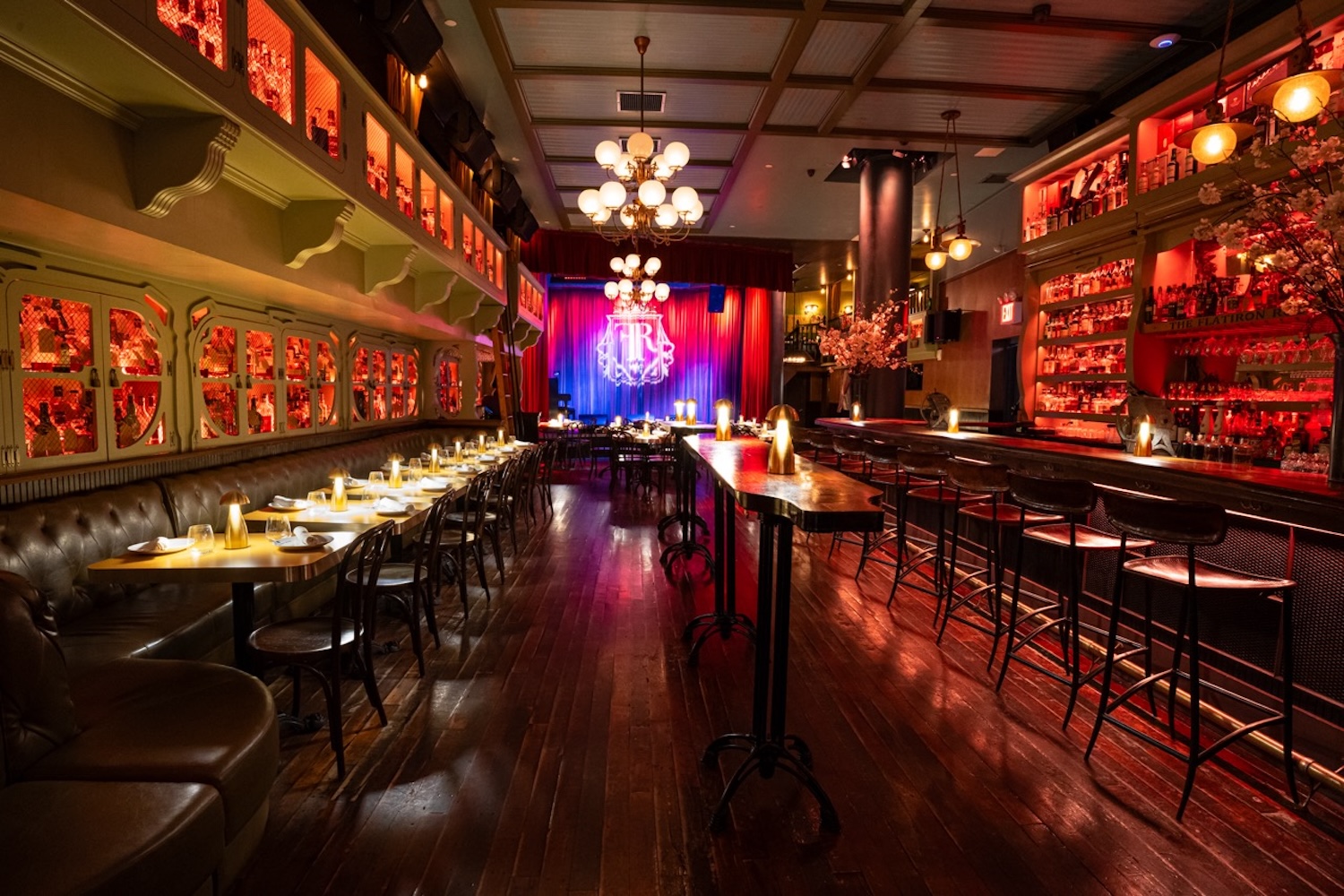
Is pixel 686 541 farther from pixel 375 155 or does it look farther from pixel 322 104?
pixel 322 104

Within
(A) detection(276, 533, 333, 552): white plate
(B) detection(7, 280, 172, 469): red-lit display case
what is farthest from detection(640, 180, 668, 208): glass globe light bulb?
(A) detection(276, 533, 333, 552): white plate

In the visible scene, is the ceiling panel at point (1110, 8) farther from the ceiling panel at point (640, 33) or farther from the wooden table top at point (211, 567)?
the wooden table top at point (211, 567)

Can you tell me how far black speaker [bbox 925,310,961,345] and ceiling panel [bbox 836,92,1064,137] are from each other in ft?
10.7

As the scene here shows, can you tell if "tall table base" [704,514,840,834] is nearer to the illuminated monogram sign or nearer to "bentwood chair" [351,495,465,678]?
"bentwood chair" [351,495,465,678]

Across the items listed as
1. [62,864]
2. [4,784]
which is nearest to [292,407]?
[4,784]

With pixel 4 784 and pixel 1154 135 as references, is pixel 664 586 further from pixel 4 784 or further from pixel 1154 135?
pixel 1154 135

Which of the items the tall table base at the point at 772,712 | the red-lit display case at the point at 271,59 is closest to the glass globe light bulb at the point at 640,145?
the red-lit display case at the point at 271,59

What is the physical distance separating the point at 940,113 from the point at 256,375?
623 cm

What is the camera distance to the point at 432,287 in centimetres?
638

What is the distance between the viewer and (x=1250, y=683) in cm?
274

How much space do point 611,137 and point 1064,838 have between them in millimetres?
6915

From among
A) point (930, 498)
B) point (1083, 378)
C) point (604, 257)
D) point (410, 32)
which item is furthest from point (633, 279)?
point (930, 498)

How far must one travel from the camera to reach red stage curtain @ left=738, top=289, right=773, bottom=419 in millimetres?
15102

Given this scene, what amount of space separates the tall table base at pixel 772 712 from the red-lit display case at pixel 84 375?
3.21m
